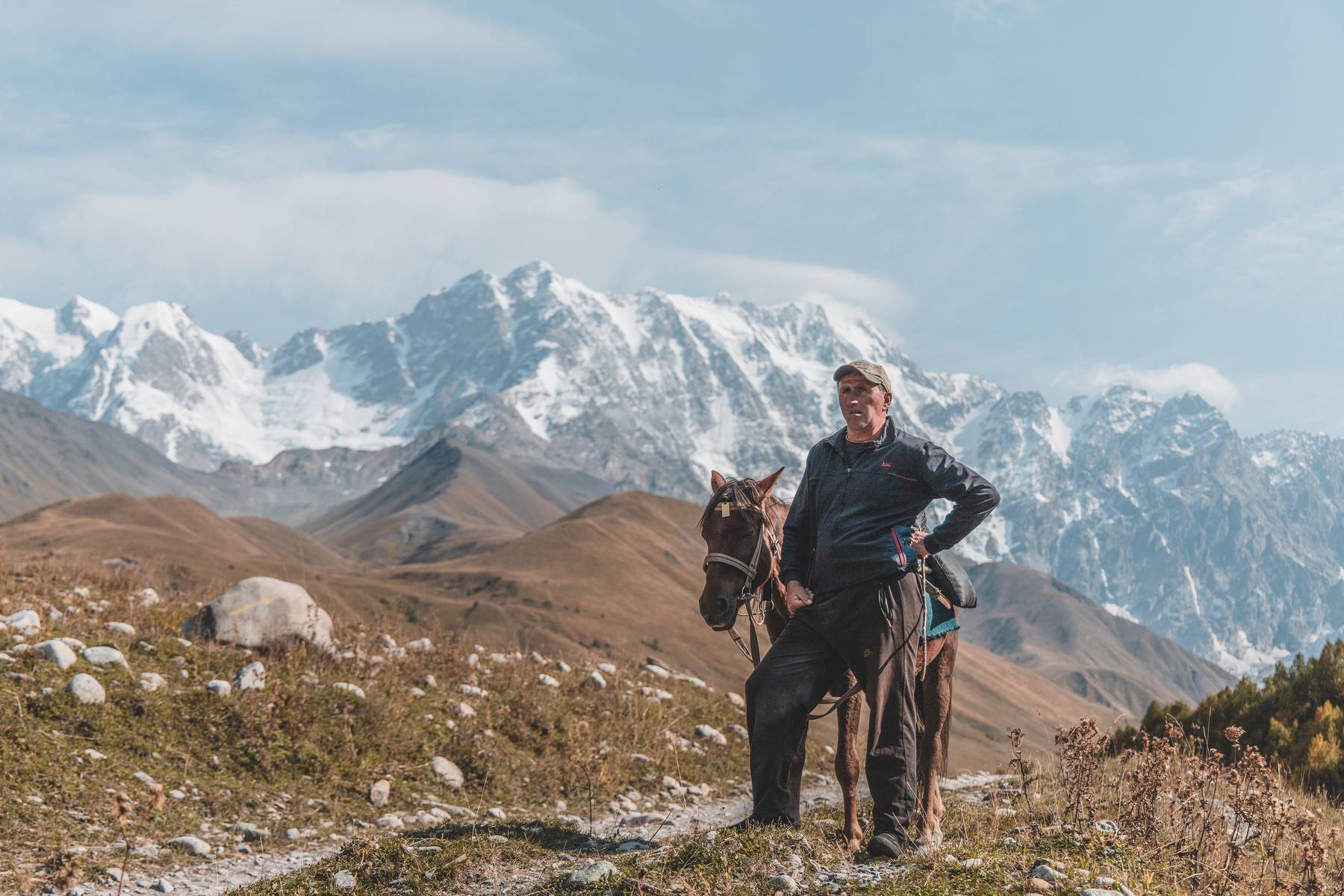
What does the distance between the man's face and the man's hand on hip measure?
3.96 feet

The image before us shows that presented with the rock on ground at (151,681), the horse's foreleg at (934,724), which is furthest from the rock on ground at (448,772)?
the horse's foreleg at (934,724)

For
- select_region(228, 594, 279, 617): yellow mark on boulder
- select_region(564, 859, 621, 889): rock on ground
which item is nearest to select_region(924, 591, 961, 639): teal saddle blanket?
select_region(564, 859, 621, 889): rock on ground

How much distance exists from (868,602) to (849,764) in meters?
1.30

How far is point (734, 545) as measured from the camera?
25.7 ft

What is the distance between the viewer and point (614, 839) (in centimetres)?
930

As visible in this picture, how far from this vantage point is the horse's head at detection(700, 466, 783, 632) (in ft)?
24.9

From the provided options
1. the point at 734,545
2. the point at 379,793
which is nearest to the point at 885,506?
the point at 734,545

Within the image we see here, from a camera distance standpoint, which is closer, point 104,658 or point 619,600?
point 104,658

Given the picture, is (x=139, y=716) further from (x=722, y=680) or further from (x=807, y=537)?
(x=722, y=680)

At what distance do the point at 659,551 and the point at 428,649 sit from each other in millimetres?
160014

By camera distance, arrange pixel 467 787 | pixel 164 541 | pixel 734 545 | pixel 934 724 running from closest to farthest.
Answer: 1. pixel 734 545
2. pixel 934 724
3. pixel 467 787
4. pixel 164 541

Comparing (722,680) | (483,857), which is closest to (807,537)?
(483,857)

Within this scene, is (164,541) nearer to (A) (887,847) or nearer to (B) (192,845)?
(B) (192,845)

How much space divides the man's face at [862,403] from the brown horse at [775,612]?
687 mm
